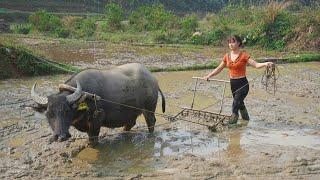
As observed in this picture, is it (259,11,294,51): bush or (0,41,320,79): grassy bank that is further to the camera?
(259,11,294,51): bush

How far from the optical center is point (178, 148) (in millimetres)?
6609

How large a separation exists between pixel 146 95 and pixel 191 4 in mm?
47038

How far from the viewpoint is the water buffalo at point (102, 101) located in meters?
5.77

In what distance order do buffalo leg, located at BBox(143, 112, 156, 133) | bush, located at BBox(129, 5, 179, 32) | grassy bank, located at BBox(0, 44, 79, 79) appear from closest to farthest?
buffalo leg, located at BBox(143, 112, 156, 133) → grassy bank, located at BBox(0, 44, 79, 79) → bush, located at BBox(129, 5, 179, 32)

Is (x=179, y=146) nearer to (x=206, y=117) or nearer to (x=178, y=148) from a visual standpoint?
(x=178, y=148)

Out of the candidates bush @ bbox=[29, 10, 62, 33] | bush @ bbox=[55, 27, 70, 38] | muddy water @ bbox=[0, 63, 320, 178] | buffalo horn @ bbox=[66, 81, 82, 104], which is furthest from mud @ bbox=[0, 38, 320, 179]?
bush @ bbox=[29, 10, 62, 33]

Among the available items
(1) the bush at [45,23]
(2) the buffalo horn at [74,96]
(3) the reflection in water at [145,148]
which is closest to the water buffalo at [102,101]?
(2) the buffalo horn at [74,96]

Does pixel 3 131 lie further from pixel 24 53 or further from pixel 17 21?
pixel 17 21

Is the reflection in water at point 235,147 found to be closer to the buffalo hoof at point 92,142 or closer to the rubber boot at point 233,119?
the rubber boot at point 233,119

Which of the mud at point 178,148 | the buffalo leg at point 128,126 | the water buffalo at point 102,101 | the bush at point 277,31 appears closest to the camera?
the mud at point 178,148

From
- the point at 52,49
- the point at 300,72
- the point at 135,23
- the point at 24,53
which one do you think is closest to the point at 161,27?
the point at 135,23

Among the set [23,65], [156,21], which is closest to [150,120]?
[23,65]

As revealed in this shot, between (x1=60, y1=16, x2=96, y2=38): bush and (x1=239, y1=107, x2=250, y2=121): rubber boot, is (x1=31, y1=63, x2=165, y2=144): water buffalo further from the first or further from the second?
(x1=60, y1=16, x2=96, y2=38): bush

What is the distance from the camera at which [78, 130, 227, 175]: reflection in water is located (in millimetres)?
5863
